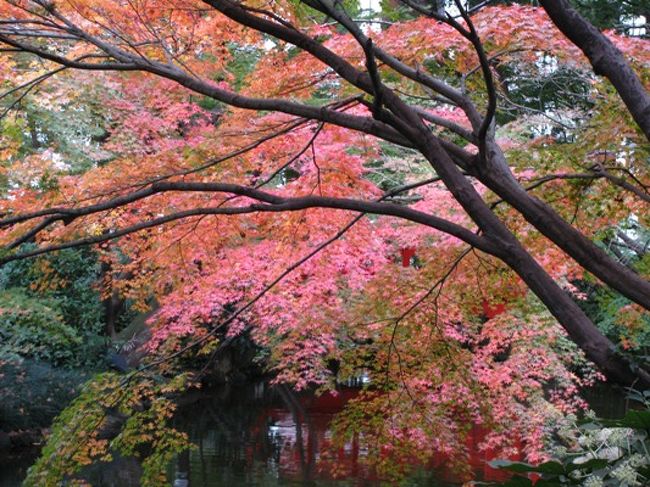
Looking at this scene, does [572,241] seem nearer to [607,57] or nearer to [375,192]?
[607,57]

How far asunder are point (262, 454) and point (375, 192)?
4577mm

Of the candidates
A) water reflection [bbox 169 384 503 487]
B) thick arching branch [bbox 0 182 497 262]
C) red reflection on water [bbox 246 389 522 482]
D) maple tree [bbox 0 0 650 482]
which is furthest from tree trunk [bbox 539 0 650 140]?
water reflection [bbox 169 384 503 487]

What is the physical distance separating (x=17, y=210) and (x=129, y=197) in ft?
8.66

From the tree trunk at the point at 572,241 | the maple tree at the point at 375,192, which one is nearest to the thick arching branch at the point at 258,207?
the maple tree at the point at 375,192

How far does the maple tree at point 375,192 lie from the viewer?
11.2 feet

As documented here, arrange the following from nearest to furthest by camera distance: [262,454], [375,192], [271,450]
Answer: [375,192] → [262,454] → [271,450]

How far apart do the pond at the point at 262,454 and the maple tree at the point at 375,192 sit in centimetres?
157

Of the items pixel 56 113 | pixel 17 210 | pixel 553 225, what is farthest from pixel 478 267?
pixel 56 113

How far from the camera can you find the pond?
27.1ft

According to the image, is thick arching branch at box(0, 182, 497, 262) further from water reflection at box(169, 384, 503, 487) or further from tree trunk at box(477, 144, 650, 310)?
water reflection at box(169, 384, 503, 487)

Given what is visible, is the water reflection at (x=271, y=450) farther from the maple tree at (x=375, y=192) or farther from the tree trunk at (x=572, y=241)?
the tree trunk at (x=572, y=241)

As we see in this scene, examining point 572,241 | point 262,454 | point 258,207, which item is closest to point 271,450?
point 262,454

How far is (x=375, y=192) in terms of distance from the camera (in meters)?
7.07

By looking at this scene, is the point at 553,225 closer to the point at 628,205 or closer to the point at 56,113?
the point at 628,205
